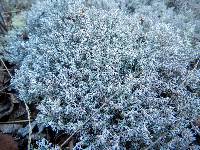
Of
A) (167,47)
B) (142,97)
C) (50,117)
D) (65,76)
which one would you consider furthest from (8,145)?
(167,47)

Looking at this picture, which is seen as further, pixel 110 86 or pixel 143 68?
pixel 143 68

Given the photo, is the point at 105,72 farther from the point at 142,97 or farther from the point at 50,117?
the point at 50,117

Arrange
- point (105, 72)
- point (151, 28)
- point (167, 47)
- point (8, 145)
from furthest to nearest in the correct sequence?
point (151, 28) → point (167, 47) → point (105, 72) → point (8, 145)

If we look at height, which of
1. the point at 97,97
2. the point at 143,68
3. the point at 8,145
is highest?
the point at 143,68

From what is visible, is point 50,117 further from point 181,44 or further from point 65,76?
point 181,44

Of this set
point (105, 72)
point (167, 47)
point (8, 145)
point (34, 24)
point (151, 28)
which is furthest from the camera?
point (34, 24)

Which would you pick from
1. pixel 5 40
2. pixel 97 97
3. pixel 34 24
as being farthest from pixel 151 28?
pixel 5 40

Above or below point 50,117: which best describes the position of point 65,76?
above
